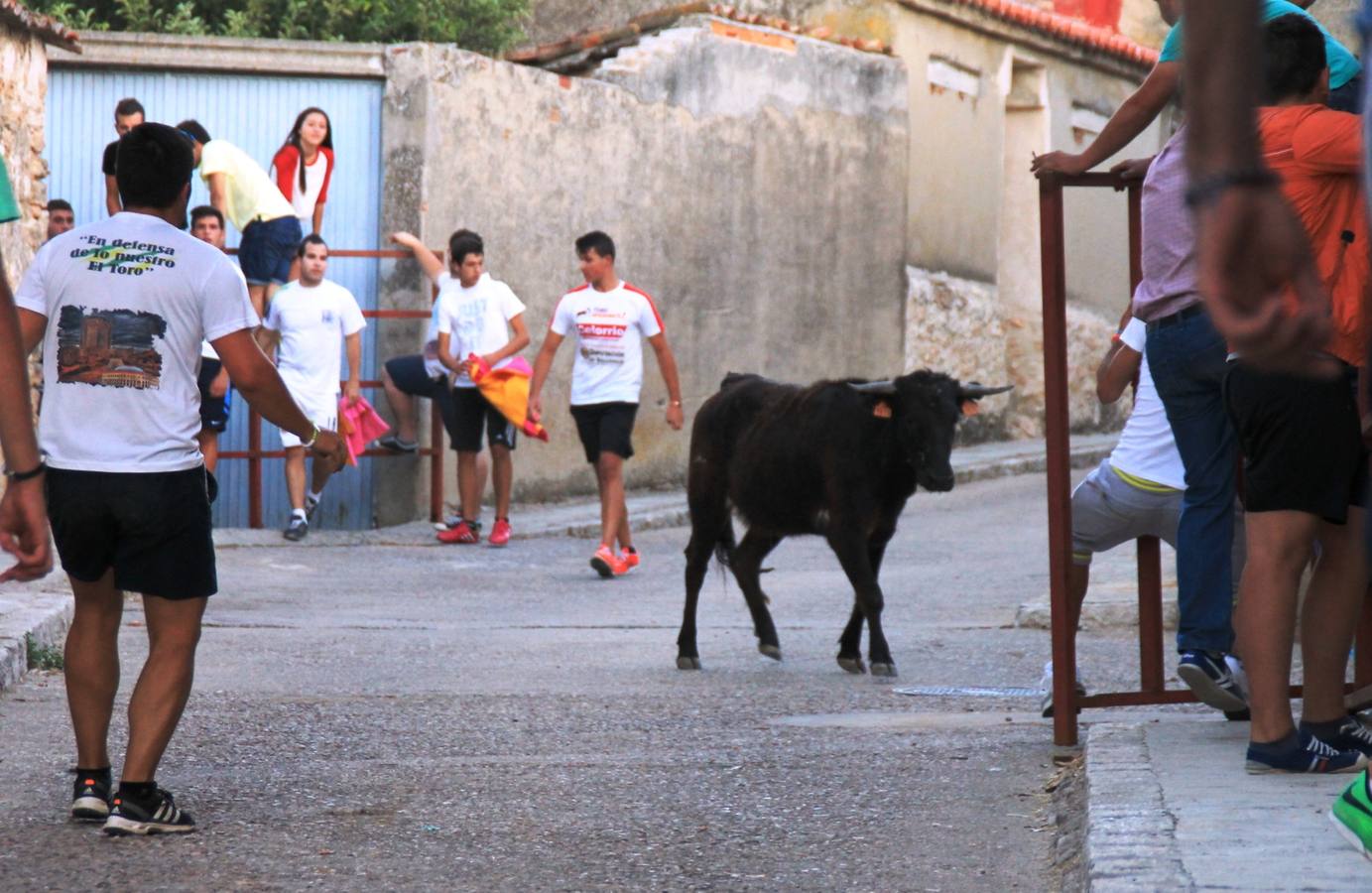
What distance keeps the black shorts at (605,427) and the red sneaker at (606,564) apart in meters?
0.62

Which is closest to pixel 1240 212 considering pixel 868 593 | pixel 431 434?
pixel 868 593

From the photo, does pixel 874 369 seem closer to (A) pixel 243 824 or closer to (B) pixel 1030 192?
(B) pixel 1030 192

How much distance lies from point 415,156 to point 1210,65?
1311 cm

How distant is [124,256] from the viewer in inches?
196

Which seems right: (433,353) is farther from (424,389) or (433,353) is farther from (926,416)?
(926,416)

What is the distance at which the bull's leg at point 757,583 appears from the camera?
8.41 metres

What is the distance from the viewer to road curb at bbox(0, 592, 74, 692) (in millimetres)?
7285

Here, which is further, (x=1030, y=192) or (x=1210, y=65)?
(x=1030, y=192)

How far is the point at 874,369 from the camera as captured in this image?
770 inches

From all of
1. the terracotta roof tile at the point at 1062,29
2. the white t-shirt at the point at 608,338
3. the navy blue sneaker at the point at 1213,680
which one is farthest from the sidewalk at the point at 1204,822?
the terracotta roof tile at the point at 1062,29

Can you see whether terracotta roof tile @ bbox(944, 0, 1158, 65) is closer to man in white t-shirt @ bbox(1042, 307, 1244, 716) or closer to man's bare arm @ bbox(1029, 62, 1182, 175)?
man in white t-shirt @ bbox(1042, 307, 1244, 716)

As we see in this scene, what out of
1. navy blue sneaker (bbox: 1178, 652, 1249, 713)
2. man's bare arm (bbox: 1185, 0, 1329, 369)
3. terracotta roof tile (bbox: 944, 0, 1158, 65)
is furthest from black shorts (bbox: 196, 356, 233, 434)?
man's bare arm (bbox: 1185, 0, 1329, 369)

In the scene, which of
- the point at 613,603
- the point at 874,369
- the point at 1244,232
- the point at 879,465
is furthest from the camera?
the point at 874,369

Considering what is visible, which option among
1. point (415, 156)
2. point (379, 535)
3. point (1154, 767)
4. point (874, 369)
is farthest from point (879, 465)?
point (874, 369)
